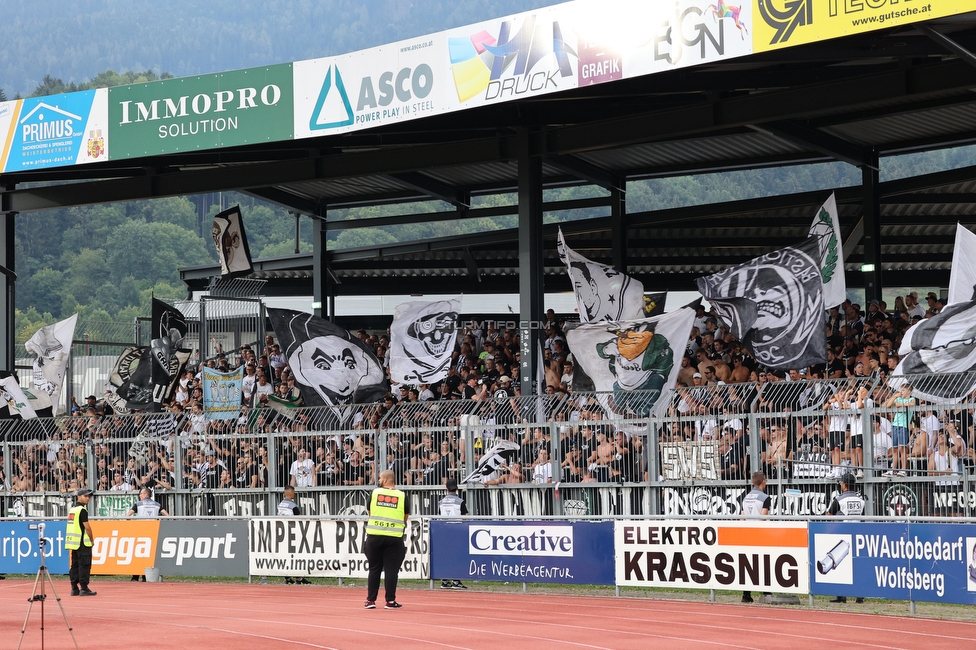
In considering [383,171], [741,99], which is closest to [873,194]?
[741,99]

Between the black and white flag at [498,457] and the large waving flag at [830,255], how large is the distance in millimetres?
5568

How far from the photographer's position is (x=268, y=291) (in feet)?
147

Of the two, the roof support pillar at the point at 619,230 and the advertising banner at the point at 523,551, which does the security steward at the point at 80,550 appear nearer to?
the advertising banner at the point at 523,551

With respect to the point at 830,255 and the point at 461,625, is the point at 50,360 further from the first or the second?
the point at 830,255

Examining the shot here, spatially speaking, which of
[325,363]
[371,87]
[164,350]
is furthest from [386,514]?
[164,350]

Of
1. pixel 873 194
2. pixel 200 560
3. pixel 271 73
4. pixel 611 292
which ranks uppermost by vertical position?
pixel 271 73

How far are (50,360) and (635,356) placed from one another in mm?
14557

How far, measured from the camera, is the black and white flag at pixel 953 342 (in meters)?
17.7

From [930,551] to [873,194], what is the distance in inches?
529

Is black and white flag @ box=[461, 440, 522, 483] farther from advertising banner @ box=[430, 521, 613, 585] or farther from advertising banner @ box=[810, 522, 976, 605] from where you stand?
advertising banner @ box=[810, 522, 976, 605]

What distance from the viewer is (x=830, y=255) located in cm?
2097

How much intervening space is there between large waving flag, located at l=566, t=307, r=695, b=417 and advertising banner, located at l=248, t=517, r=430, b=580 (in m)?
3.96

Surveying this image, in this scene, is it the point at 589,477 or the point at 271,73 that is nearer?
the point at 589,477

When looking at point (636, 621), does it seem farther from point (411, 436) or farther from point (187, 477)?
point (187, 477)
